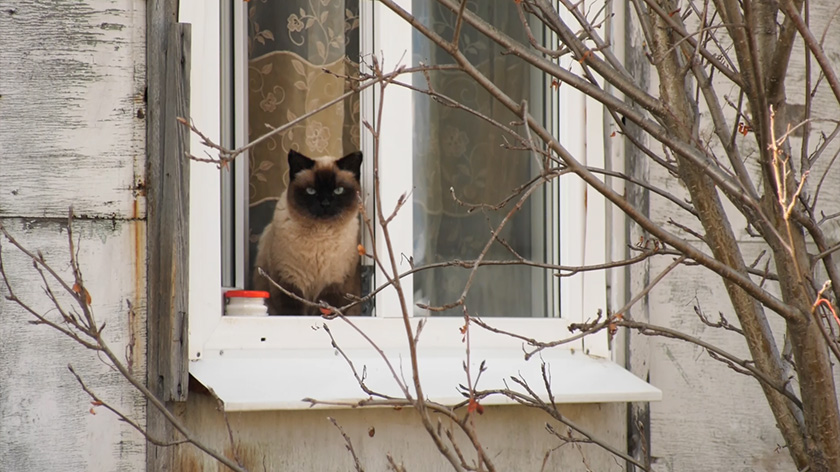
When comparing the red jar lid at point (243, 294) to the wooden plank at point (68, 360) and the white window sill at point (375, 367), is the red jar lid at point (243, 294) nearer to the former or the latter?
the white window sill at point (375, 367)

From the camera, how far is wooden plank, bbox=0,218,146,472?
2131mm

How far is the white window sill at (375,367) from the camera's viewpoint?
90.1 inches

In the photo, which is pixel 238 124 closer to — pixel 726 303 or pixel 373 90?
pixel 373 90

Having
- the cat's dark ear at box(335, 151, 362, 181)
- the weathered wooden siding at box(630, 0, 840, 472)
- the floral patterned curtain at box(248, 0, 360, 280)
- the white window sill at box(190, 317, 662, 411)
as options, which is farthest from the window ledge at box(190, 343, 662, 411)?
the cat's dark ear at box(335, 151, 362, 181)

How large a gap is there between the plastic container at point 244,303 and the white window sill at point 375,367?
0.06 m

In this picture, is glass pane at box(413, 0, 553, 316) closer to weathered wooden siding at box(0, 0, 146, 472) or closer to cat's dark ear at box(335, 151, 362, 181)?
cat's dark ear at box(335, 151, 362, 181)

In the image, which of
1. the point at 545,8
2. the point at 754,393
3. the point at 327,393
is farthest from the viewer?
the point at 754,393

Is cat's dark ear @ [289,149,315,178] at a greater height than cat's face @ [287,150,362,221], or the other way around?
cat's dark ear @ [289,149,315,178]

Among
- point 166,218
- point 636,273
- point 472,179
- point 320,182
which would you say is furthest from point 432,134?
point 166,218

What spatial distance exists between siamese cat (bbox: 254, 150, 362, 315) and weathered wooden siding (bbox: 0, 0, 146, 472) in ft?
2.23

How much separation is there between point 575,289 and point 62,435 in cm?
153

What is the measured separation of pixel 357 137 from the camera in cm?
297

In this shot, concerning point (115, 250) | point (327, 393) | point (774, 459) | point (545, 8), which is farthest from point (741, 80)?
point (774, 459)

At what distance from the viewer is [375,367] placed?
246cm
